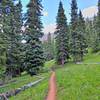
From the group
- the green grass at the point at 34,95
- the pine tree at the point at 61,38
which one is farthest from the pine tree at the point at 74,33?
the green grass at the point at 34,95

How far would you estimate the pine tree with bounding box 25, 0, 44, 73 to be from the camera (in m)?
45.0

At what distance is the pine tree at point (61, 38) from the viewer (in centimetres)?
6875

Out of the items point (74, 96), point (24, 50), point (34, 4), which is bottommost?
point (74, 96)

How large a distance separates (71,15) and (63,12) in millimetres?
3731

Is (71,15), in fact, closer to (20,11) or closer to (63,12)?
(63,12)

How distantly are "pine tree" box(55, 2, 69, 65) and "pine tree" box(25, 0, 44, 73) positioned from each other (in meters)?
19.9

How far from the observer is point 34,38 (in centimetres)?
4828

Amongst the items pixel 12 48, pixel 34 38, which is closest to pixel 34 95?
pixel 12 48

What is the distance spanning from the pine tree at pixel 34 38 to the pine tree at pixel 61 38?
785 inches

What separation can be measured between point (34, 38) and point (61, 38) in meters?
22.4

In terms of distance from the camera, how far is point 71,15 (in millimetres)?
75250

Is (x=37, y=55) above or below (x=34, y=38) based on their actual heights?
below

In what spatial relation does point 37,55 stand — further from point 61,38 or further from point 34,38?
point 61,38

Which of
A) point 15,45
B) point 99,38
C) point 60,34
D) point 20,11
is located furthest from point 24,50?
point 99,38
